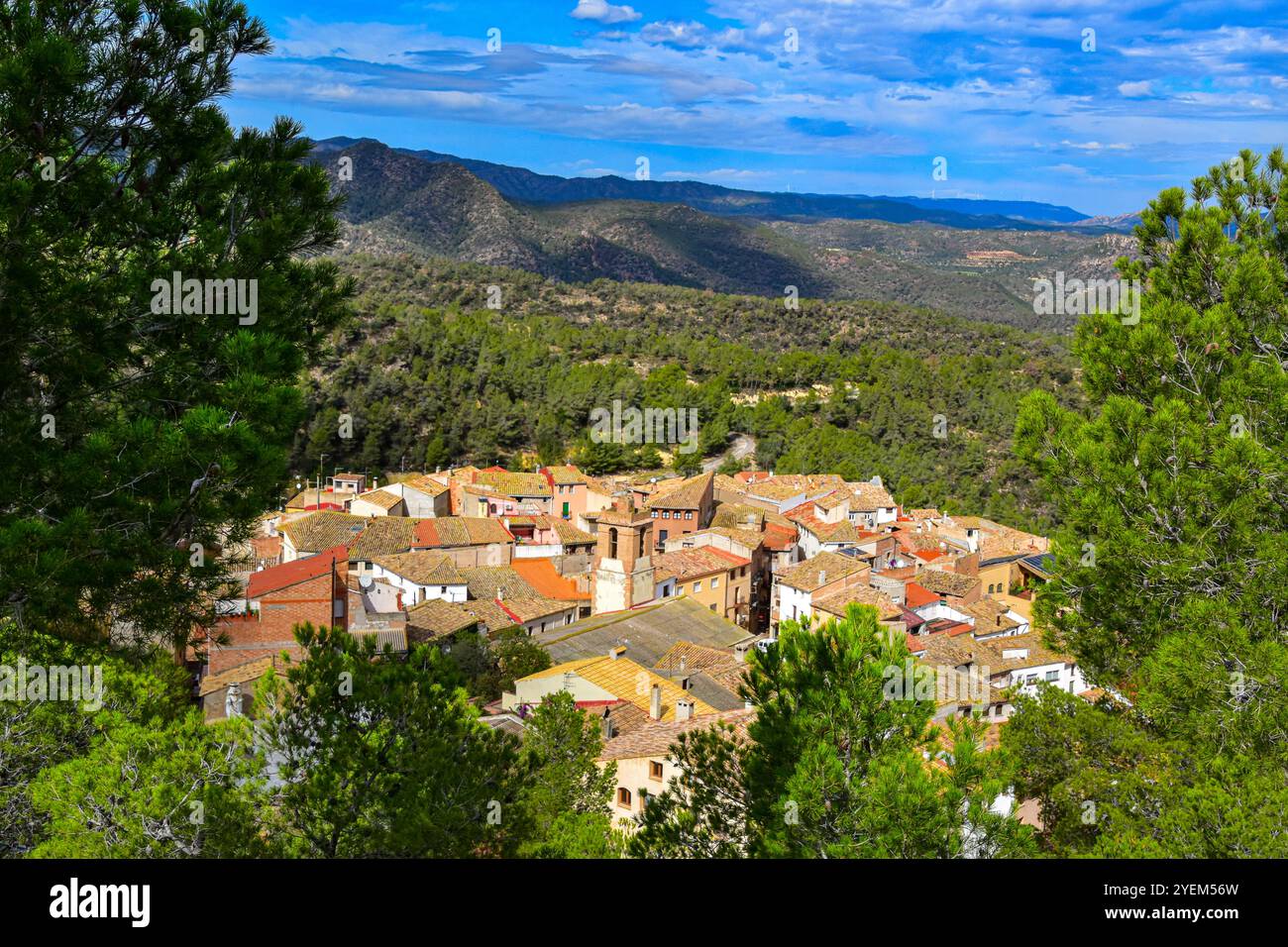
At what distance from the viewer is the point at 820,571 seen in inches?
1163

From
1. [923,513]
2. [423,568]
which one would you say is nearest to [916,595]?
[423,568]

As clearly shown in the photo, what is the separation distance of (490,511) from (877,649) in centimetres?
3559

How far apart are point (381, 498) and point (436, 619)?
16613mm

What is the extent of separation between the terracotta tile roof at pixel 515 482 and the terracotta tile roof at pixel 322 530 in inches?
304

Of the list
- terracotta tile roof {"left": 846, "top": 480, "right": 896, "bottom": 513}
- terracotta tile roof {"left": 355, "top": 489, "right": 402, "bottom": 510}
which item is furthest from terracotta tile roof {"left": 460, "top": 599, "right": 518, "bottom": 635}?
terracotta tile roof {"left": 846, "top": 480, "right": 896, "bottom": 513}

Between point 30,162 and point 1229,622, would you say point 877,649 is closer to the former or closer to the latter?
point 1229,622

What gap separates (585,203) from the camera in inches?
6890

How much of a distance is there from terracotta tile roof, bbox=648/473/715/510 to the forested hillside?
14.4 m

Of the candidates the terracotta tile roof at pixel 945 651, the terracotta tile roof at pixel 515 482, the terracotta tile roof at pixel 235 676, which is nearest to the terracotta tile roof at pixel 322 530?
the terracotta tile roof at pixel 515 482

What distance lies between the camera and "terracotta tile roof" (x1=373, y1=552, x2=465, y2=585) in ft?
94.1

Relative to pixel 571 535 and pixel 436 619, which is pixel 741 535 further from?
pixel 436 619

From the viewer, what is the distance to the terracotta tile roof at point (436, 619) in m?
23.1

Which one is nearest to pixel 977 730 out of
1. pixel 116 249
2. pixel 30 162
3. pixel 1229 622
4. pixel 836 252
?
pixel 1229 622

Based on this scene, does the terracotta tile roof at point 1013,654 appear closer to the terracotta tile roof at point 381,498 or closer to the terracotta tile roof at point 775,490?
the terracotta tile roof at point 775,490
